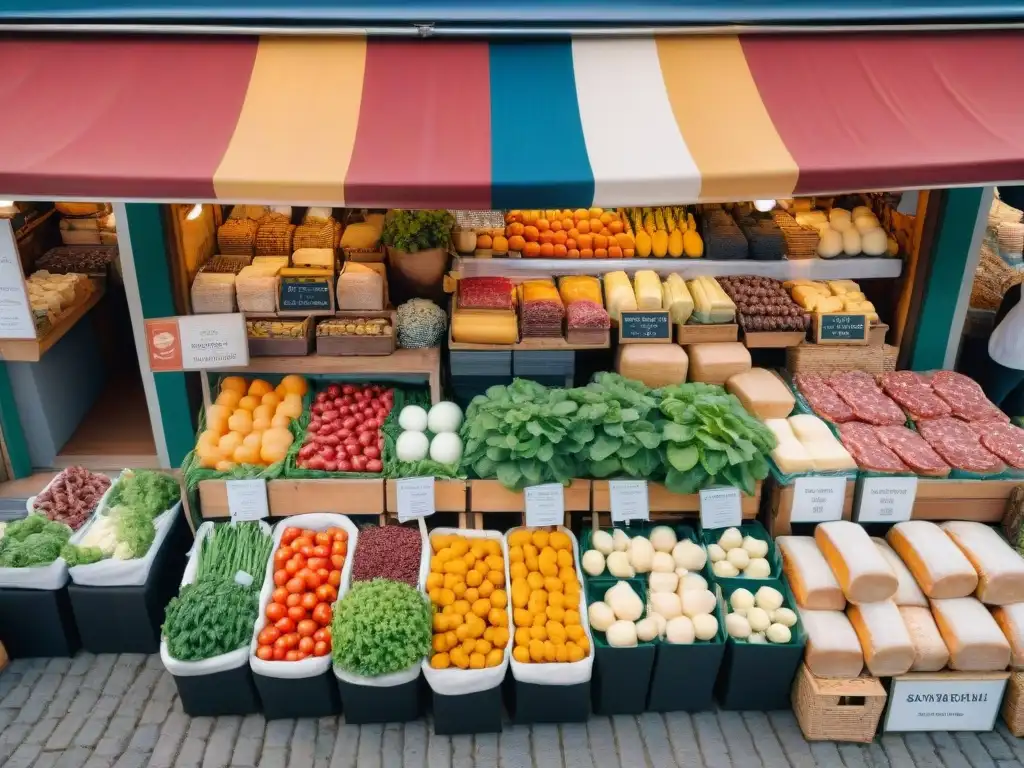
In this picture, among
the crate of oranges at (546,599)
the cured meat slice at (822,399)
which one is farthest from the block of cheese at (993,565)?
the crate of oranges at (546,599)

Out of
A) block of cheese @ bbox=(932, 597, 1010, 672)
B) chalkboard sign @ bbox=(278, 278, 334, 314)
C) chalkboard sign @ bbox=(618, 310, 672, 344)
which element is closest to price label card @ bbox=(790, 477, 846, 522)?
block of cheese @ bbox=(932, 597, 1010, 672)

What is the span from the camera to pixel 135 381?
285 inches

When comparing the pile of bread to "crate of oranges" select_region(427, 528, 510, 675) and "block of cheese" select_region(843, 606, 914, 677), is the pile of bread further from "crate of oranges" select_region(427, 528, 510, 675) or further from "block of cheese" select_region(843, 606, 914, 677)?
"crate of oranges" select_region(427, 528, 510, 675)

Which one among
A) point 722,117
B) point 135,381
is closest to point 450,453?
point 722,117

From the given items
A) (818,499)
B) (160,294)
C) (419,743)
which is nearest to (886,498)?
(818,499)

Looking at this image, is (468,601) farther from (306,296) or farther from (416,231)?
(416,231)

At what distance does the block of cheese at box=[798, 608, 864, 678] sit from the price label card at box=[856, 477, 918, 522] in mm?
809

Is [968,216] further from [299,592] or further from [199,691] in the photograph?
[199,691]

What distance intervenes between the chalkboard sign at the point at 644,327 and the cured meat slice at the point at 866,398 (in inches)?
47.2

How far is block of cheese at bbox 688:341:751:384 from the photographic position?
5434mm

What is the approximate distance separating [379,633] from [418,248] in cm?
260

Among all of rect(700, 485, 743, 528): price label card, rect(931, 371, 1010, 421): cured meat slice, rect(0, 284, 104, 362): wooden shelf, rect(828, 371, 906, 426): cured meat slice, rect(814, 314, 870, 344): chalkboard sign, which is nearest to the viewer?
rect(700, 485, 743, 528): price label card

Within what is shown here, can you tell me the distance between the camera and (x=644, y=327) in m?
5.49

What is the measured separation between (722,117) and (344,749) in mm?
3934
